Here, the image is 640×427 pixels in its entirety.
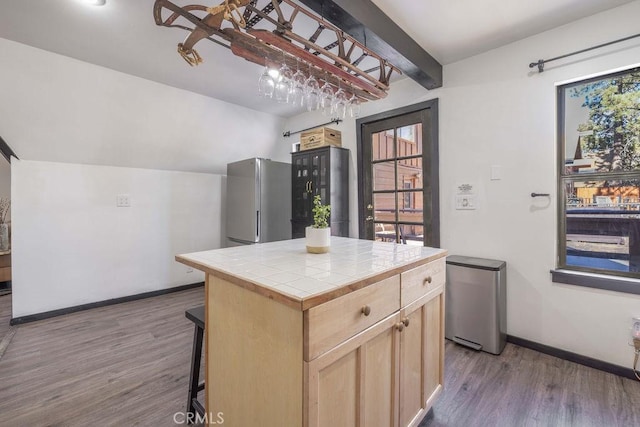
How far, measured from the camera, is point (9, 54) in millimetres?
2334

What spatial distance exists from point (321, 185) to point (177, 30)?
202 centimetres

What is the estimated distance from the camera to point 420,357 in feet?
4.77

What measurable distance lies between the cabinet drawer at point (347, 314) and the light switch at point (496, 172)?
1.83 metres

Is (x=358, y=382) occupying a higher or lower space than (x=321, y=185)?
lower

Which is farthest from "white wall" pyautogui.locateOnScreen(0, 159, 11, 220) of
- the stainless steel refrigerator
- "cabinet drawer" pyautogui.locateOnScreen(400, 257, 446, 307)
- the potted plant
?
"cabinet drawer" pyautogui.locateOnScreen(400, 257, 446, 307)

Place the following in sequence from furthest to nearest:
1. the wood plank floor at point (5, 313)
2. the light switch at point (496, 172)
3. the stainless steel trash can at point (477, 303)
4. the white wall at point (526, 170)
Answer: the wood plank floor at point (5, 313) → the light switch at point (496, 172) → the stainless steel trash can at point (477, 303) → the white wall at point (526, 170)

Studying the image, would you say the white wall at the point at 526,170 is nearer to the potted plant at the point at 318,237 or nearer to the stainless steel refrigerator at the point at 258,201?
the potted plant at the point at 318,237

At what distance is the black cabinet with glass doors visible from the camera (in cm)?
344

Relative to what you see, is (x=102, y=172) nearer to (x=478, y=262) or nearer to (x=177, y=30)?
(x=177, y=30)

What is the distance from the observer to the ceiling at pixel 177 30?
6.34 feet

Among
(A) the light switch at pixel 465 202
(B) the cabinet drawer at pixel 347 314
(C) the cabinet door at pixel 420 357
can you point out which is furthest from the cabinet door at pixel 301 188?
(B) the cabinet drawer at pixel 347 314

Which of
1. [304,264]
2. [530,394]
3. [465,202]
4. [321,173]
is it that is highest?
[321,173]

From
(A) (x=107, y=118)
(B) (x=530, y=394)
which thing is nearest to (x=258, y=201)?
(A) (x=107, y=118)

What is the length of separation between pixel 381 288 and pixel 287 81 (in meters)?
1.42
